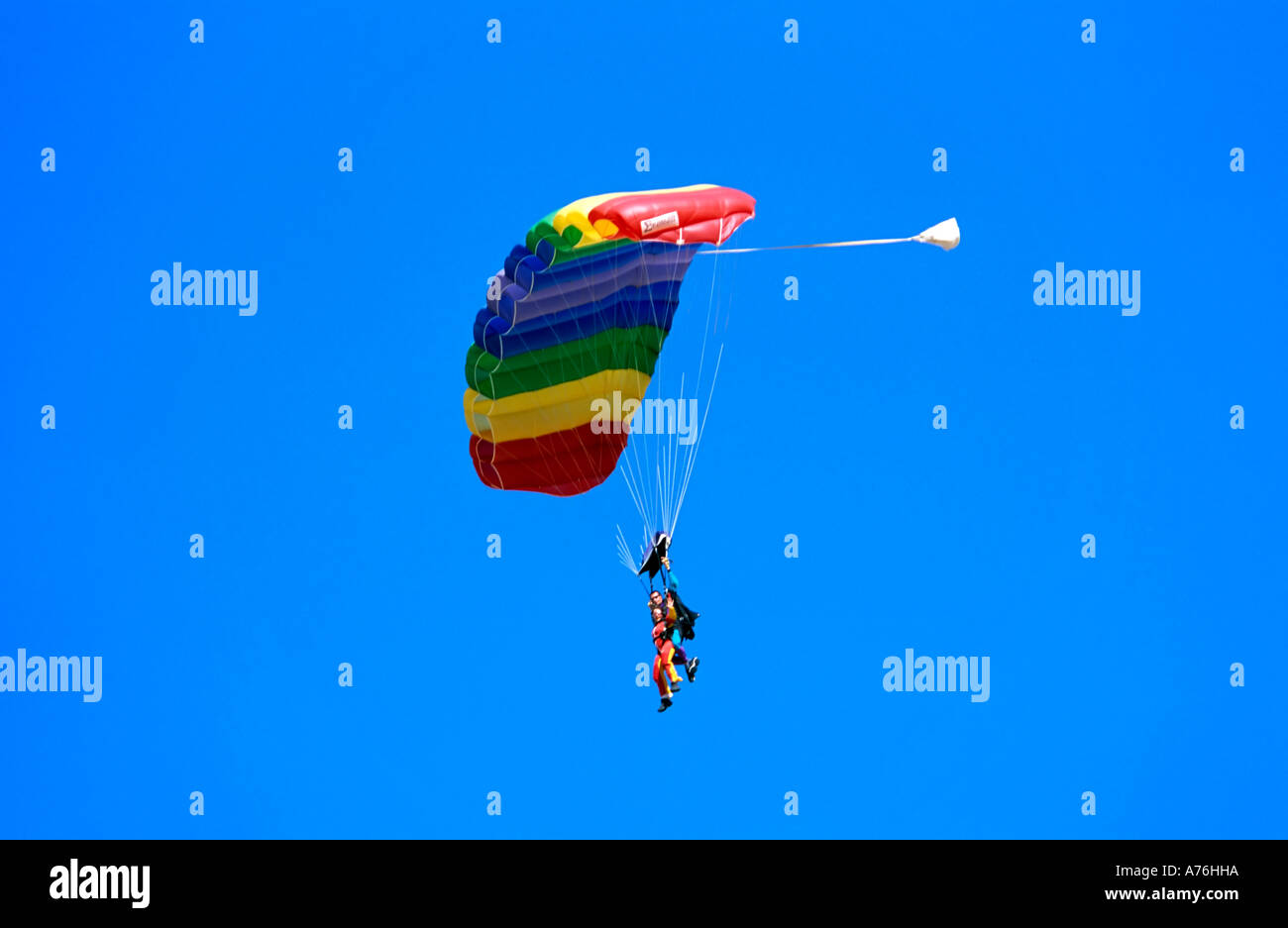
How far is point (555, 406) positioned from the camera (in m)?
20.7

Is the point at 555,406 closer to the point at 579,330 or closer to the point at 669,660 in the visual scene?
the point at 579,330

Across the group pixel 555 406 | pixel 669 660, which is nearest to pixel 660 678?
pixel 669 660

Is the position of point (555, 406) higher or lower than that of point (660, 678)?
higher

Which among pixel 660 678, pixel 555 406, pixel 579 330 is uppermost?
pixel 579 330

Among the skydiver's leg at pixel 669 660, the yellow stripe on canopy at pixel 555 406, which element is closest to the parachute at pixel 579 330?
the yellow stripe on canopy at pixel 555 406

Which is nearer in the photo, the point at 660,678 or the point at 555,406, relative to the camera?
the point at 660,678

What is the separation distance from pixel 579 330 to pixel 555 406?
1.01 metres

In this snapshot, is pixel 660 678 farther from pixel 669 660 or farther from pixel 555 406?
pixel 555 406

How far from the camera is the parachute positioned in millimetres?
17953

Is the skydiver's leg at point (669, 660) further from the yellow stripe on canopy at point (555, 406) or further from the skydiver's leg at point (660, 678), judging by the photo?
the yellow stripe on canopy at point (555, 406)

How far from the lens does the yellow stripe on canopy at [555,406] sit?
66.2 feet

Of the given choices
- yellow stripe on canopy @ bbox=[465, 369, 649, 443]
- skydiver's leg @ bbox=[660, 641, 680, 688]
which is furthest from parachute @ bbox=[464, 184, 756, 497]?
skydiver's leg @ bbox=[660, 641, 680, 688]

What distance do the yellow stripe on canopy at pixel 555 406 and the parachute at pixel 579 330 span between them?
0.01 meters

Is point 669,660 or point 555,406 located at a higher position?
point 555,406
